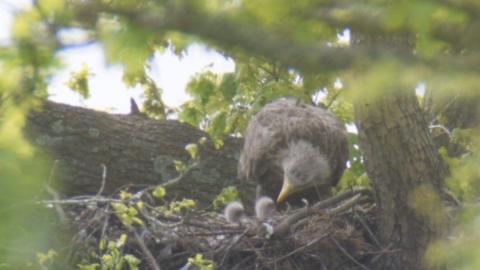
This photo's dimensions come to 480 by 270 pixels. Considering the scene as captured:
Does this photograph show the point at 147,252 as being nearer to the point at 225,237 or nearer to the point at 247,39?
the point at 225,237

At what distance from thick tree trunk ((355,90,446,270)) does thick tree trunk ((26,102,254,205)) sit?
177 cm

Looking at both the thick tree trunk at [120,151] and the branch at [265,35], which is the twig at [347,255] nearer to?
the thick tree trunk at [120,151]

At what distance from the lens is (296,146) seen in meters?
9.71

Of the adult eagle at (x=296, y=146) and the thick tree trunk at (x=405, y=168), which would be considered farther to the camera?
the adult eagle at (x=296, y=146)

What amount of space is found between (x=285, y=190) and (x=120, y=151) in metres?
1.64

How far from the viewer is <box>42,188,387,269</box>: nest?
732 cm

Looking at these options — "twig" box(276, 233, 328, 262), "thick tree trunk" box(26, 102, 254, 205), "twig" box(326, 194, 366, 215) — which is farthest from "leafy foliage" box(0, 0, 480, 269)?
"twig" box(326, 194, 366, 215)

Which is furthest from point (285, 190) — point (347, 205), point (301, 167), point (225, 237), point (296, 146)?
point (225, 237)

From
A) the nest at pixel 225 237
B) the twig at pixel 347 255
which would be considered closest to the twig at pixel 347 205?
the nest at pixel 225 237

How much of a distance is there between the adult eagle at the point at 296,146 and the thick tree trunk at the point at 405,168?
6.28 ft

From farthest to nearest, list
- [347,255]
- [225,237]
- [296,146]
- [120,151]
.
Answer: [296,146] < [120,151] < [347,255] < [225,237]

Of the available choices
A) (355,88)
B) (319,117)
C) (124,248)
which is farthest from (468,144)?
(355,88)

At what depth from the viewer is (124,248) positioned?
742cm

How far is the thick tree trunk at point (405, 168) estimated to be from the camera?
23.3ft
